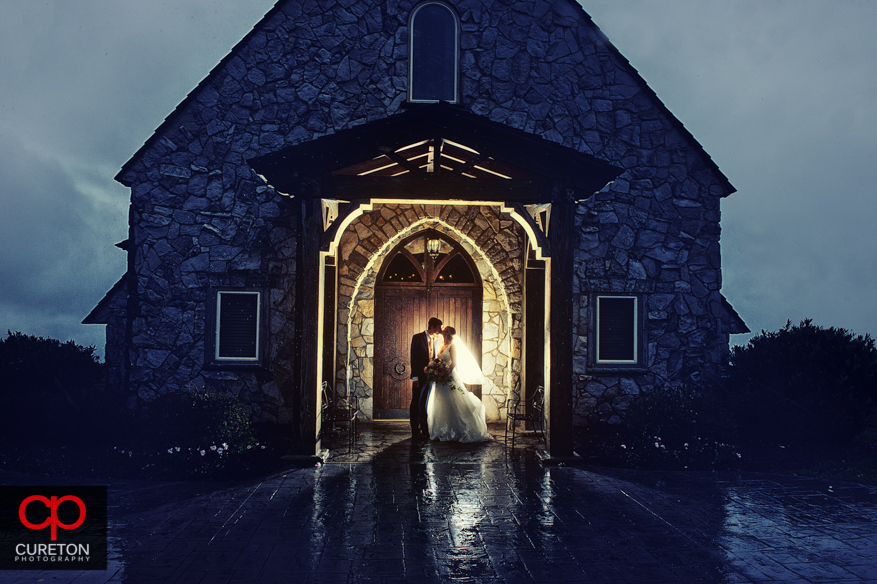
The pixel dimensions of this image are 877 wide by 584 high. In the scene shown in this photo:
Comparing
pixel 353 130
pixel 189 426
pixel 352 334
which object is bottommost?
pixel 189 426

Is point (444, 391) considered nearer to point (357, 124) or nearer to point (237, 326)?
point (237, 326)

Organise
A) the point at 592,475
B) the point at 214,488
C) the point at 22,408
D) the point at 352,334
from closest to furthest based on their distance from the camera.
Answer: the point at 214,488 < the point at 592,475 < the point at 22,408 < the point at 352,334

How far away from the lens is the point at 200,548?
4.90 metres

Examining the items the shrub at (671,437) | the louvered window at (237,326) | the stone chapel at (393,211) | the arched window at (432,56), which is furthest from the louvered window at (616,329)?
the louvered window at (237,326)

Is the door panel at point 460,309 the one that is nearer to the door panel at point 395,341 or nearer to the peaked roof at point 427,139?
the door panel at point 395,341

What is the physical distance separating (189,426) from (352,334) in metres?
3.89

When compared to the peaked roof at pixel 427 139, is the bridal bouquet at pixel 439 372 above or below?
below

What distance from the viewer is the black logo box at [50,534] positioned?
182 inches

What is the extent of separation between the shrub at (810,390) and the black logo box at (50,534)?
30.2 feet

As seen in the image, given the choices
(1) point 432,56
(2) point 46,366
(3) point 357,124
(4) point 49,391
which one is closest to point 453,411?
(3) point 357,124

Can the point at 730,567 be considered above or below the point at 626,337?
below

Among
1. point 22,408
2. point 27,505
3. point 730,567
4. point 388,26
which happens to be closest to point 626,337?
point 730,567

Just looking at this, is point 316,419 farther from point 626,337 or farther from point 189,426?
point 626,337

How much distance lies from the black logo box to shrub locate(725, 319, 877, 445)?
362 inches
